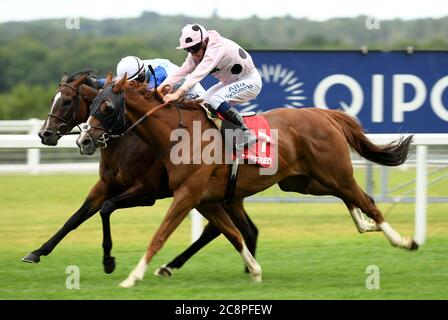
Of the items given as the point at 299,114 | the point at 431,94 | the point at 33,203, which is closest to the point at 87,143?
the point at 299,114

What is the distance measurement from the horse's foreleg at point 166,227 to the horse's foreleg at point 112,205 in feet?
1.52

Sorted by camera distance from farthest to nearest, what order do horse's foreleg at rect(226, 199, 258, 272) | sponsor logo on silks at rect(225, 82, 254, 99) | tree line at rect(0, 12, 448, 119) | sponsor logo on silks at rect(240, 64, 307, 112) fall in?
tree line at rect(0, 12, 448, 119) < sponsor logo on silks at rect(240, 64, 307, 112) < horse's foreleg at rect(226, 199, 258, 272) < sponsor logo on silks at rect(225, 82, 254, 99)

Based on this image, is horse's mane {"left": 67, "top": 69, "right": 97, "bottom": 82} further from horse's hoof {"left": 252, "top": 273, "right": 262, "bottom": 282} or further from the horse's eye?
horse's hoof {"left": 252, "top": 273, "right": 262, "bottom": 282}

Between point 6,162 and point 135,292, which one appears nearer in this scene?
point 135,292

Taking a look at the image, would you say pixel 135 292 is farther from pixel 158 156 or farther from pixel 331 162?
pixel 331 162

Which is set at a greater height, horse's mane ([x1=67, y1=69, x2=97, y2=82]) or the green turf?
horse's mane ([x1=67, y1=69, x2=97, y2=82])

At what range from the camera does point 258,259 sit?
802 cm

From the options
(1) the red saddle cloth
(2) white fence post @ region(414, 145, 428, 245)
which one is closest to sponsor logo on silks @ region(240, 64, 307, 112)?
(2) white fence post @ region(414, 145, 428, 245)

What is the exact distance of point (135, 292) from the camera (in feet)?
20.6

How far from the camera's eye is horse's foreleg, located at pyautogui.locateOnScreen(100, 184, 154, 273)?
274 inches

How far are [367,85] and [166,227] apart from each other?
406 centimetres

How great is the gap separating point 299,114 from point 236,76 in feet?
1.88

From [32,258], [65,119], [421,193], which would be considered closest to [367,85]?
[421,193]

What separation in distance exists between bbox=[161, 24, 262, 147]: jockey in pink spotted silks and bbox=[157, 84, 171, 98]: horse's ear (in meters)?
0.03
